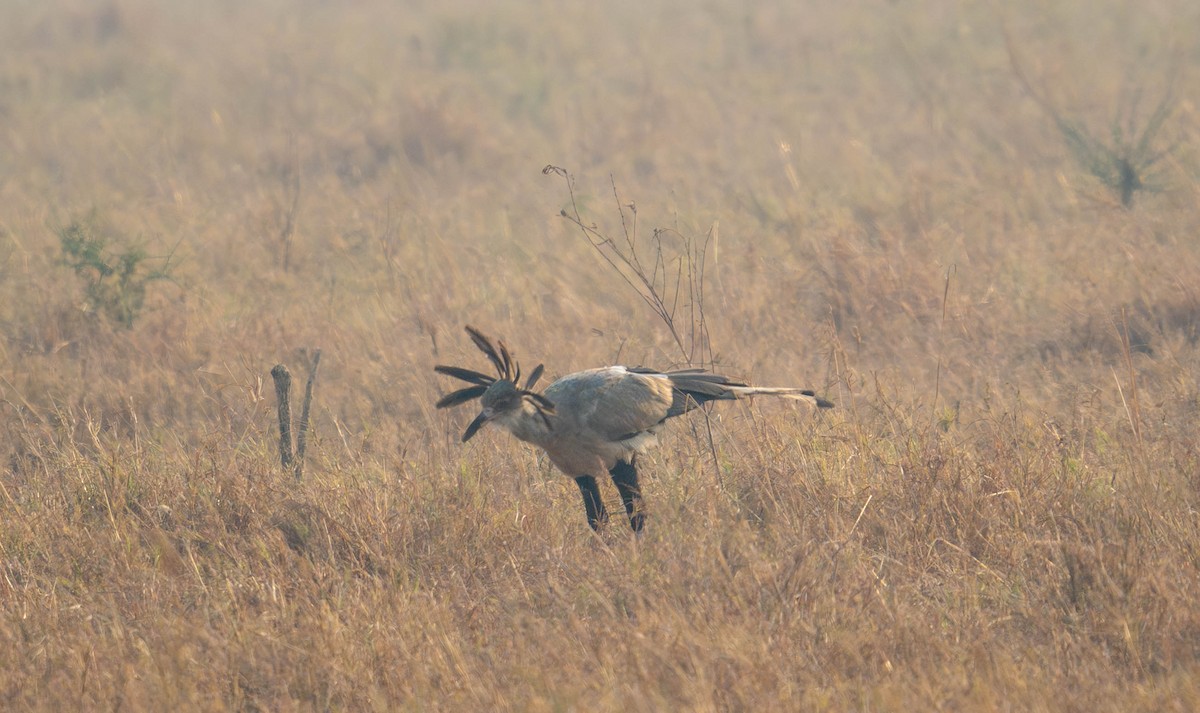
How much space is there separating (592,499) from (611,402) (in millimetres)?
365

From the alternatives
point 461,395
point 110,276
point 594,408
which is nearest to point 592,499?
point 594,408

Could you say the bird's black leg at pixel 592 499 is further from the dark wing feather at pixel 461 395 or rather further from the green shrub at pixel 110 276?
the green shrub at pixel 110 276

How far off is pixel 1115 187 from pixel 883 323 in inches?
124

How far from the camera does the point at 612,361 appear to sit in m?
6.36

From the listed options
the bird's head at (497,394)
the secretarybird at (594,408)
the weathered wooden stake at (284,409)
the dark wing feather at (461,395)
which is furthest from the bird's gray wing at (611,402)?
the weathered wooden stake at (284,409)

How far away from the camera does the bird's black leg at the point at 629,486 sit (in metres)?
4.21

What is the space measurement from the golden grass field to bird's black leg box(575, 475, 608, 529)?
121mm

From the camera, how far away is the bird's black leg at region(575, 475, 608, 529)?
4.21 meters

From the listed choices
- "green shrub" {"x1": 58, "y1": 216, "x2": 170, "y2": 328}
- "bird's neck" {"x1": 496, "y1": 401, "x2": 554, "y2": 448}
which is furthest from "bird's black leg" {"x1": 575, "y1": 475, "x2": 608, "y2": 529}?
"green shrub" {"x1": 58, "y1": 216, "x2": 170, "y2": 328}

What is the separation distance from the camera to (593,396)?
13.4ft

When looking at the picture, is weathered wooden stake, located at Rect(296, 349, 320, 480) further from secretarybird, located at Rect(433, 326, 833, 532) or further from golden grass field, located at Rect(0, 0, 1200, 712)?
secretarybird, located at Rect(433, 326, 833, 532)

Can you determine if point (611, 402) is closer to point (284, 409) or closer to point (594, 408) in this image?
point (594, 408)

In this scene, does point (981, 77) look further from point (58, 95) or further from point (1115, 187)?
point (58, 95)

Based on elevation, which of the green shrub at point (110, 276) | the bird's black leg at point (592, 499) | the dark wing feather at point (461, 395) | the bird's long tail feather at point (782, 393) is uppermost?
the dark wing feather at point (461, 395)
